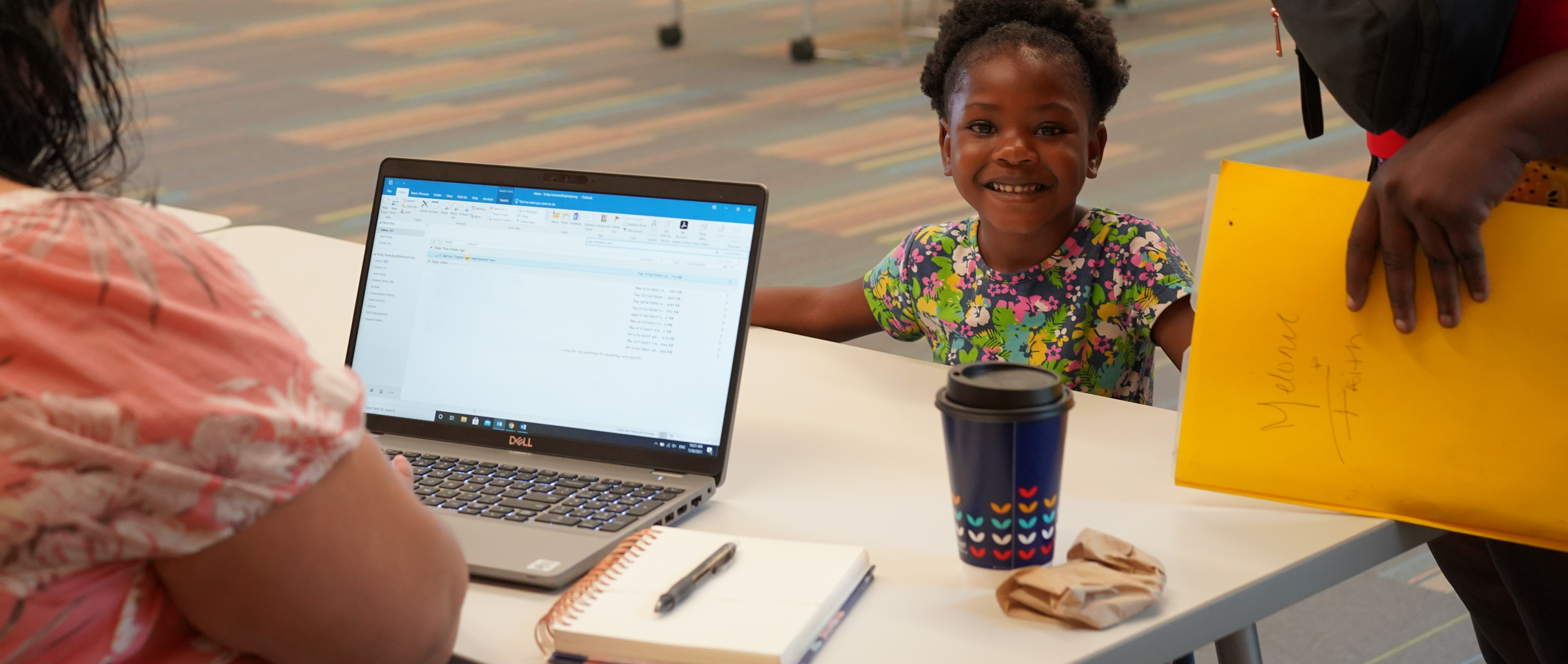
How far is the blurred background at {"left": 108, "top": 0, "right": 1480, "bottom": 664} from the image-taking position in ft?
13.8

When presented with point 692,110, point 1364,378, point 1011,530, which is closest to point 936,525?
point 1011,530

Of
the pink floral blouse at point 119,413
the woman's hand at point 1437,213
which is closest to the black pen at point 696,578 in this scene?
the pink floral blouse at point 119,413

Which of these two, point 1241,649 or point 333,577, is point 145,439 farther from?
point 1241,649

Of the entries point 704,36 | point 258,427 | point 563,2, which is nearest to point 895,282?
point 258,427

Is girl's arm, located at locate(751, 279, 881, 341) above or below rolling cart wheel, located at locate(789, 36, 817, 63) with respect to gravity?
below

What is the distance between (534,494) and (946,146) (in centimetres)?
73

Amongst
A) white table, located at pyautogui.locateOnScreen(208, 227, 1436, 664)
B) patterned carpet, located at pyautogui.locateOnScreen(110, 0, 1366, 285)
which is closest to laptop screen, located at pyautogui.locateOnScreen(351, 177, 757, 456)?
white table, located at pyautogui.locateOnScreen(208, 227, 1436, 664)

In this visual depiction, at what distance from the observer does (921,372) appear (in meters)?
1.45

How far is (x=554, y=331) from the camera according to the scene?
1221 millimetres

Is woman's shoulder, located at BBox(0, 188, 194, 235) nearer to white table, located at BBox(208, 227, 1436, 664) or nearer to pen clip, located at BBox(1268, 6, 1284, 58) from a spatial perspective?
white table, located at BBox(208, 227, 1436, 664)

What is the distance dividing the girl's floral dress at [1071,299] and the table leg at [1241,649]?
1.08ft

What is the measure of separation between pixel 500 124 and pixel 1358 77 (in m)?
4.44

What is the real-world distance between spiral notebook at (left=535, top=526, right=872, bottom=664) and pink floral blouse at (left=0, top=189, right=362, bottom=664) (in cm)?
26

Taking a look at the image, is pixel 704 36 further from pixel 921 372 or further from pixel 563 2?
pixel 921 372
